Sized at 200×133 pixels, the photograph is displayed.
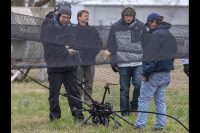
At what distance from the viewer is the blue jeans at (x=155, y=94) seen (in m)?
7.60

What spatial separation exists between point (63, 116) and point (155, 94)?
157 centimetres

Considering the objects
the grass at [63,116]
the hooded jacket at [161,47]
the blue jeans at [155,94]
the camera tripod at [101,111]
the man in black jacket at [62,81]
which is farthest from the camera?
the grass at [63,116]

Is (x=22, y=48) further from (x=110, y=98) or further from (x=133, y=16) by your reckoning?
(x=110, y=98)

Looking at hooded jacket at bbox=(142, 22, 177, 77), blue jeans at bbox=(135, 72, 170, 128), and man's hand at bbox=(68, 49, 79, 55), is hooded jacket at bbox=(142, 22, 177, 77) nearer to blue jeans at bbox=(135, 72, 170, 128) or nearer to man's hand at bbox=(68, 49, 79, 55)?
man's hand at bbox=(68, 49, 79, 55)

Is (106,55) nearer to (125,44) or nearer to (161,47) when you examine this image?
(125,44)

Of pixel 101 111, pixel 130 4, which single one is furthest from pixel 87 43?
pixel 130 4

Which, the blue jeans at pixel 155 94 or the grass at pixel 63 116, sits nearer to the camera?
the blue jeans at pixel 155 94

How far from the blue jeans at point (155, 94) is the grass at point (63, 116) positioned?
0.41 ft

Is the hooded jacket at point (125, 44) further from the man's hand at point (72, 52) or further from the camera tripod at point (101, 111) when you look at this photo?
the camera tripod at point (101, 111)

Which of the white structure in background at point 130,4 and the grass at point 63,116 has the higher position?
the white structure in background at point 130,4

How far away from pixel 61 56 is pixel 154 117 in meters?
3.42

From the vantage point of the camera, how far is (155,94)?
784 cm

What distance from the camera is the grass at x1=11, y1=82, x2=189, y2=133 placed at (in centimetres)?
774

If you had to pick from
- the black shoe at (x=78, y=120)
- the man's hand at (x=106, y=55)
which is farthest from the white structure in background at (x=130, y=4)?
the man's hand at (x=106, y=55)
